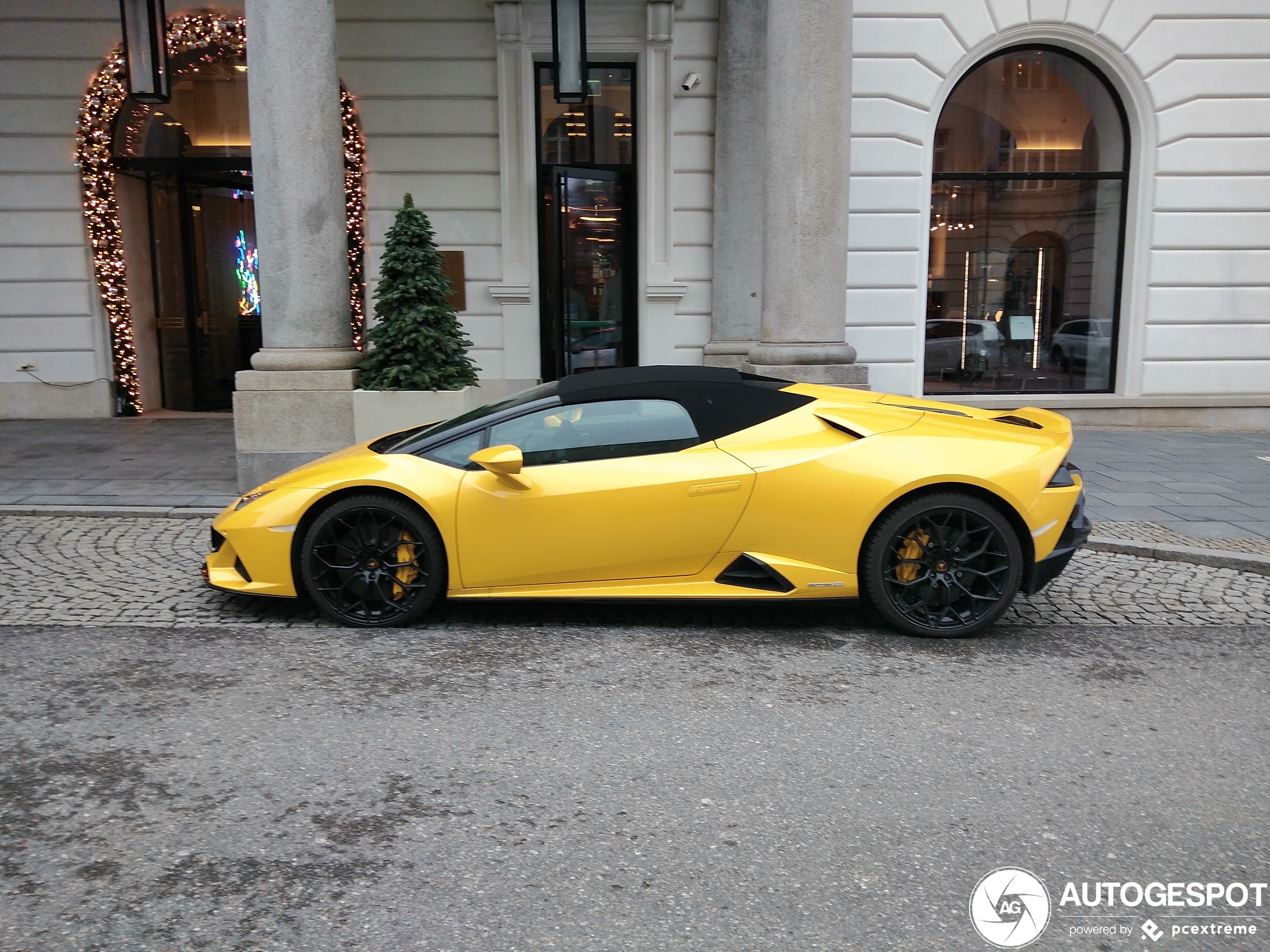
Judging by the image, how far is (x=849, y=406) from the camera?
534cm

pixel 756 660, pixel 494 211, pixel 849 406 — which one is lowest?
pixel 756 660

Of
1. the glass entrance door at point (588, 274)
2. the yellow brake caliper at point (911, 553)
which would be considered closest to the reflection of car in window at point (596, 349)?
the glass entrance door at point (588, 274)

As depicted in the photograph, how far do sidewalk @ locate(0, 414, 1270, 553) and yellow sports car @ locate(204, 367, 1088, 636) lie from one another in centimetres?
246

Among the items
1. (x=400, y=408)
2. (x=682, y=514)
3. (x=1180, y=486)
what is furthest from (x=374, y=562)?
(x=1180, y=486)

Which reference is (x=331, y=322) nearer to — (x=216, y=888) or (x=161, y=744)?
(x=161, y=744)

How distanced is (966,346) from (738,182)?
3.43 m

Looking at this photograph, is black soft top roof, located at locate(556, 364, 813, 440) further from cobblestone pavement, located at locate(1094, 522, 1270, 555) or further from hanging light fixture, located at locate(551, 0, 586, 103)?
hanging light fixture, located at locate(551, 0, 586, 103)

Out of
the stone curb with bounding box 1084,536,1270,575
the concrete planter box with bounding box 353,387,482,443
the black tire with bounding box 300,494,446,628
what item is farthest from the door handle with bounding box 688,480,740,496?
the concrete planter box with bounding box 353,387,482,443

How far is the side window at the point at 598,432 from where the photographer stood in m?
5.12

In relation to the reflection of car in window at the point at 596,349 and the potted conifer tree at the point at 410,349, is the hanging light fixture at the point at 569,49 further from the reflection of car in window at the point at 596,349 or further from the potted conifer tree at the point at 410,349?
the reflection of car in window at the point at 596,349

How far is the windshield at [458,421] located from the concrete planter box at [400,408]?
2.79m

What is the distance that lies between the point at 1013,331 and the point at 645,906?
1134cm

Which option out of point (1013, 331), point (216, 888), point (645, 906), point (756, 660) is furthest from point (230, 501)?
point (1013, 331)

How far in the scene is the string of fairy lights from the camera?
12406 mm
